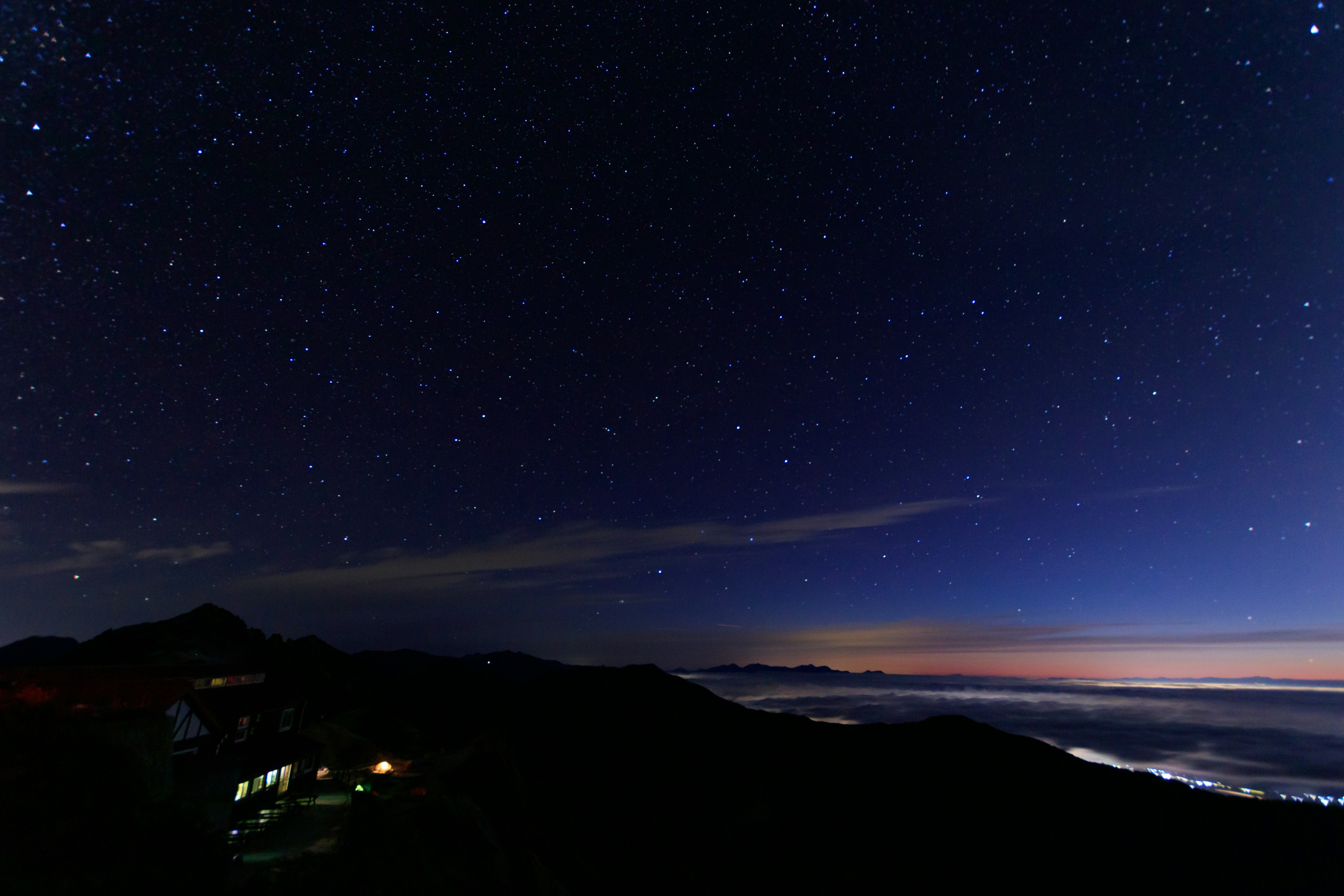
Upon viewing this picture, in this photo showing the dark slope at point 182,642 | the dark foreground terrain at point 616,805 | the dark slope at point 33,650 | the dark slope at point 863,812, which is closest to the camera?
the dark foreground terrain at point 616,805

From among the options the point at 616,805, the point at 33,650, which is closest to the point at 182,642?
the point at 616,805

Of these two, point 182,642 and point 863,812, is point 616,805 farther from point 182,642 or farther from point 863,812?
point 182,642

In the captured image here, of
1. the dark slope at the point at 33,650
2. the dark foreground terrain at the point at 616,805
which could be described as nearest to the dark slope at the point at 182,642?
the dark foreground terrain at the point at 616,805

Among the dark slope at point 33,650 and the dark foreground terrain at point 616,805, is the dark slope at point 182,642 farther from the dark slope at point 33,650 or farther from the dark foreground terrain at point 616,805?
the dark slope at point 33,650

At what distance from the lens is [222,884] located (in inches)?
487

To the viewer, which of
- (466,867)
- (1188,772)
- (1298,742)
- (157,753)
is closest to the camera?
(157,753)

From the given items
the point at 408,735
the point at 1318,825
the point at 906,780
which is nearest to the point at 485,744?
the point at 408,735

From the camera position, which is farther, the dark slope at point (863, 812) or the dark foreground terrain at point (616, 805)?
the dark slope at point (863, 812)

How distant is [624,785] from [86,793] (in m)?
78.4

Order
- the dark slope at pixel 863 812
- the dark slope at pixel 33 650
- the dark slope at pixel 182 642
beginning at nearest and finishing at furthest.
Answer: the dark slope at pixel 182 642 → the dark slope at pixel 863 812 → the dark slope at pixel 33 650

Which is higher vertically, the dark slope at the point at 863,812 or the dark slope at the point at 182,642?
the dark slope at the point at 182,642

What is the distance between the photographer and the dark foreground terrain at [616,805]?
12.5 m

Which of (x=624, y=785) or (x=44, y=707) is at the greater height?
(x=44, y=707)

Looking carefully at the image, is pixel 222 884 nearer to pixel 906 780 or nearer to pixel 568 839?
pixel 568 839
